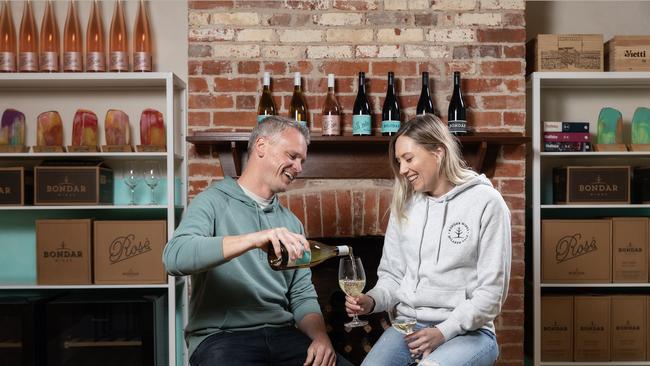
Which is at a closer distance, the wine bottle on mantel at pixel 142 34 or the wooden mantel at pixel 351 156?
the wooden mantel at pixel 351 156

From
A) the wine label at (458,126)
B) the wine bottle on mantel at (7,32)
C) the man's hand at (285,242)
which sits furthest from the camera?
the wine bottle on mantel at (7,32)

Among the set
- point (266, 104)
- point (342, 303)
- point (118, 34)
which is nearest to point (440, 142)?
point (266, 104)

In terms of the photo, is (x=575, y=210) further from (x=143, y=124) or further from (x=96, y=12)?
(x=96, y=12)

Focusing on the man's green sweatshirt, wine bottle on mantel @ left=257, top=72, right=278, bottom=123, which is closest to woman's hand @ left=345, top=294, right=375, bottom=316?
the man's green sweatshirt

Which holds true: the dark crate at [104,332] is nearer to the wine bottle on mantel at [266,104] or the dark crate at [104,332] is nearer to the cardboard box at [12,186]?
the cardboard box at [12,186]

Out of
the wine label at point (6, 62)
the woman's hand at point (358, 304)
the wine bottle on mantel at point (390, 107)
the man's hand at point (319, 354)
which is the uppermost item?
the wine label at point (6, 62)

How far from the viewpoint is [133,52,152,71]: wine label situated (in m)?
3.06

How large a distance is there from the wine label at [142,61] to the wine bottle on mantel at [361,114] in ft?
3.30

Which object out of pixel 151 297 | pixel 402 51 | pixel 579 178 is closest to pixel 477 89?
pixel 402 51

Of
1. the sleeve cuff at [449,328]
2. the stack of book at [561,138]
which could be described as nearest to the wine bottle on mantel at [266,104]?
the stack of book at [561,138]

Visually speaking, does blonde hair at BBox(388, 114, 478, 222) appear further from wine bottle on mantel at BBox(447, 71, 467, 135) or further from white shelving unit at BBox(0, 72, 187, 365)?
white shelving unit at BBox(0, 72, 187, 365)

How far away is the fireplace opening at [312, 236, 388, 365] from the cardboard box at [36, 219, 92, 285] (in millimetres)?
1086

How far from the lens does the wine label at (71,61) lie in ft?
10.0

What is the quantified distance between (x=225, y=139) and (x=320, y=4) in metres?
0.78
